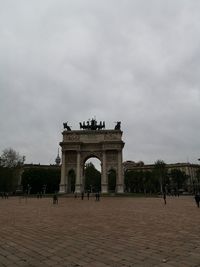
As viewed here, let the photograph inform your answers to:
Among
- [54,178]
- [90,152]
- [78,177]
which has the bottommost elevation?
[78,177]

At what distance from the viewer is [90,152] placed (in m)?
74.1

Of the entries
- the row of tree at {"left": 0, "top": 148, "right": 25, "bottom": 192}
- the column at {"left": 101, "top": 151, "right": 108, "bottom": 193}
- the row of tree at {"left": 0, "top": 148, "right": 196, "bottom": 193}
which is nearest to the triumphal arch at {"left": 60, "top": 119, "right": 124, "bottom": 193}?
the column at {"left": 101, "top": 151, "right": 108, "bottom": 193}

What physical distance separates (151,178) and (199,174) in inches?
680

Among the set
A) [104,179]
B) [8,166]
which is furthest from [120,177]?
[8,166]

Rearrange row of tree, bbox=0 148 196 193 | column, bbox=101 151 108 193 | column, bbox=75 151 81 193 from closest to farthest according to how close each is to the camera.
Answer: column, bbox=75 151 81 193 < column, bbox=101 151 108 193 < row of tree, bbox=0 148 196 193

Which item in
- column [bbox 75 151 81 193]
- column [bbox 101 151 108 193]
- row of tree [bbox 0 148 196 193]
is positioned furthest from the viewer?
row of tree [bbox 0 148 196 193]

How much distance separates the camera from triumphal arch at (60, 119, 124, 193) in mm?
71938

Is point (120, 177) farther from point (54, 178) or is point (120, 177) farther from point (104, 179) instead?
point (54, 178)

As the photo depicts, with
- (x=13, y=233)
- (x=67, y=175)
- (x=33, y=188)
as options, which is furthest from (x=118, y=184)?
(x=13, y=233)

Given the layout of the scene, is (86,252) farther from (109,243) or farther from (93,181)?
(93,181)

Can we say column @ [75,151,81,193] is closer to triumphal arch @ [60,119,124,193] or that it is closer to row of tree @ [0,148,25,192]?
triumphal arch @ [60,119,124,193]

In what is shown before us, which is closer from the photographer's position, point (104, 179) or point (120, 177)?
point (120, 177)

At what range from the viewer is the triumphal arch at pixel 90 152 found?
236ft

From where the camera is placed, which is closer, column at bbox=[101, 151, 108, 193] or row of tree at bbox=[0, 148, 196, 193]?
column at bbox=[101, 151, 108, 193]
